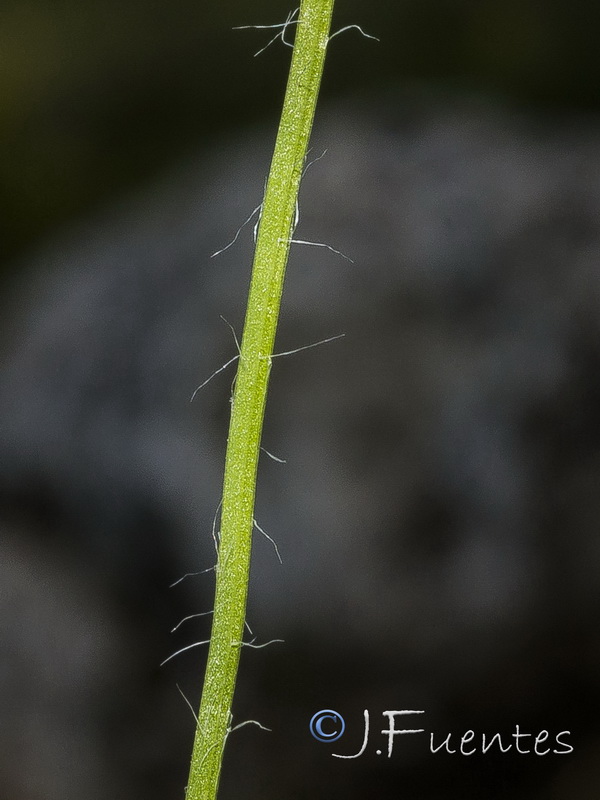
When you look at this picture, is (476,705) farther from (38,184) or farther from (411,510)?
(38,184)

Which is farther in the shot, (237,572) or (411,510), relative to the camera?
(411,510)

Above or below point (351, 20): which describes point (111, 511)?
below

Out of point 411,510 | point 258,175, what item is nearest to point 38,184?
point 258,175

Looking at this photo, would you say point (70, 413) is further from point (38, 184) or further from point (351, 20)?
point (351, 20)

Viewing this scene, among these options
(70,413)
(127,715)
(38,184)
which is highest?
(38,184)

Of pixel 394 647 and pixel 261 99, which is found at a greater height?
pixel 261 99

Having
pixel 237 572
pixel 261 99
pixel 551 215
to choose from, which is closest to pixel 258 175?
pixel 261 99
